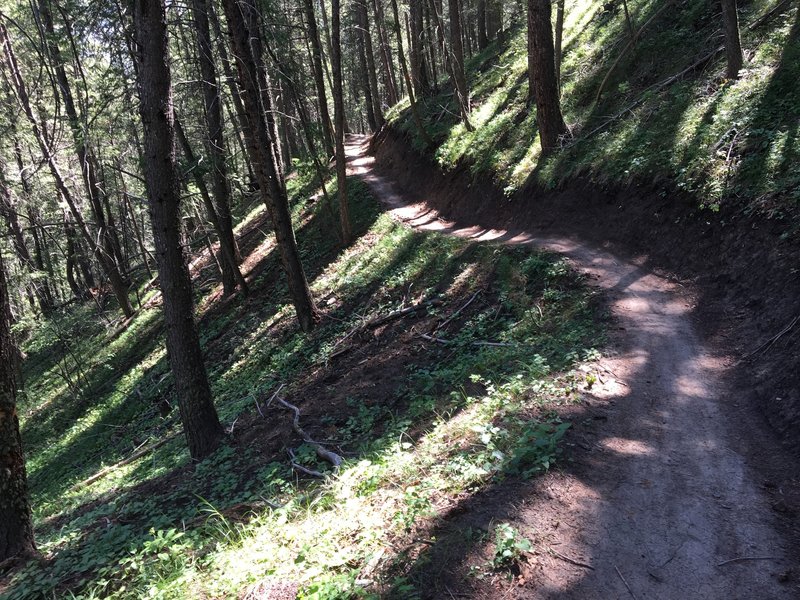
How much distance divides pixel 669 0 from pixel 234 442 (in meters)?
16.7

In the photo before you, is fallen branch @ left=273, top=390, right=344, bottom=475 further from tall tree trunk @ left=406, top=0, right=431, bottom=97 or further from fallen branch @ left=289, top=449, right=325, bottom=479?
tall tree trunk @ left=406, top=0, right=431, bottom=97

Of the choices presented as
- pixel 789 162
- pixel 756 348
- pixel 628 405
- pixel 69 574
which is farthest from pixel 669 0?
pixel 69 574

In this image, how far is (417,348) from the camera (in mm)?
9367

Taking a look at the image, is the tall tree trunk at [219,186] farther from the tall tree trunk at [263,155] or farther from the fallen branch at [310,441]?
the fallen branch at [310,441]

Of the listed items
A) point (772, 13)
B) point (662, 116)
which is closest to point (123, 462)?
point (662, 116)

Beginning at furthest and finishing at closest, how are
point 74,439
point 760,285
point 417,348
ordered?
point 74,439
point 417,348
point 760,285

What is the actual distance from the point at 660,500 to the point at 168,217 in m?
6.67

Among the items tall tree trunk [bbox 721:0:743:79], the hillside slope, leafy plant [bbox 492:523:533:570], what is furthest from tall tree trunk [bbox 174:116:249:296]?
leafy plant [bbox 492:523:533:570]

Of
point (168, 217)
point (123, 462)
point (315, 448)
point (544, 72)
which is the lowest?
point (123, 462)

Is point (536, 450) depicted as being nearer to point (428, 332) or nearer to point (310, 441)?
point (310, 441)

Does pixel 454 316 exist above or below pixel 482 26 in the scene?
below

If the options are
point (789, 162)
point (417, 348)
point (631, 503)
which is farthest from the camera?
point (417, 348)

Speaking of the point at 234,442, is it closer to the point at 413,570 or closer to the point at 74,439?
the point at 413,570

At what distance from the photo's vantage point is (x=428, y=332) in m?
9.84
